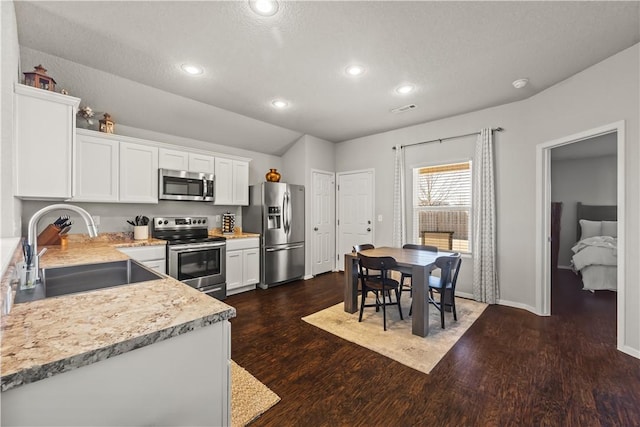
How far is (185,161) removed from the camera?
378 centimetres

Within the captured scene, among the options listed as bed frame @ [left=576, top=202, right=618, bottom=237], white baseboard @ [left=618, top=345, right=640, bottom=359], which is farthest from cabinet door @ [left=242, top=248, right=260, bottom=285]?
bed frame @ [left=576, top=202, right=618, bottom=237]

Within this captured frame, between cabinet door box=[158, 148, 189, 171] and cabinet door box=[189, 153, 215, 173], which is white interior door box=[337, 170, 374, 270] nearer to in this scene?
cabinet door box=[189, 153, 215, 173]

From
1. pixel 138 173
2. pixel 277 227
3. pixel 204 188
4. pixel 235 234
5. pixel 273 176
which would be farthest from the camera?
pixel 273 176

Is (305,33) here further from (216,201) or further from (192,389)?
(216,201)

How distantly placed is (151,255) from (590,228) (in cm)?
769

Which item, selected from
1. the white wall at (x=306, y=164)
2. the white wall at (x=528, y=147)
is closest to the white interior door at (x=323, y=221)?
the white wall at (x=306, y=164)

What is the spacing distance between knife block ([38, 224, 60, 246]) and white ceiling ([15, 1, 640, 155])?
1507 millimetres

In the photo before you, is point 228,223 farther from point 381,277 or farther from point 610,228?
point 610,228

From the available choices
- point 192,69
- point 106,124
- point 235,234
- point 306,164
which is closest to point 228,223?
point 235,234

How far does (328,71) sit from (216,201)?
251 cm

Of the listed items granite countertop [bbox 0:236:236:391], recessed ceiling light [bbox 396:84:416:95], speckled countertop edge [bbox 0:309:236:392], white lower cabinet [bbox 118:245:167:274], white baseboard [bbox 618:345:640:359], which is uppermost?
recessed ceiling light [bbox 396:84:416:95]

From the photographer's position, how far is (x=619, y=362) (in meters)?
2.23

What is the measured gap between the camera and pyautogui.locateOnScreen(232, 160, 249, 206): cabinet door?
434cm

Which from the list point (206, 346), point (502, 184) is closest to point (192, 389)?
point (206, 346)
